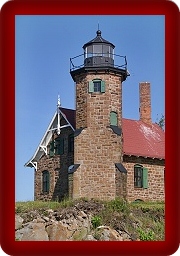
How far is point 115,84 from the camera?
1302 centimetres

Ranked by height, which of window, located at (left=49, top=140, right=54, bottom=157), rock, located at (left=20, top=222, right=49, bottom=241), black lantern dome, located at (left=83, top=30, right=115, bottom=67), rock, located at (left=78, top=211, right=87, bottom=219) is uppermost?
black lantern dome, located at (left=83, top=30, right=115, bottom=67)

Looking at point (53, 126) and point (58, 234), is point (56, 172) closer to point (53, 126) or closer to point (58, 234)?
point (53, 126)

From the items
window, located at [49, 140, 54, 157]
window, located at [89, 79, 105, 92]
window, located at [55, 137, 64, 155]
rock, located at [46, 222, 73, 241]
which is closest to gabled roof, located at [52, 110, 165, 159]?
window, located at [55, 137, 64, 155]

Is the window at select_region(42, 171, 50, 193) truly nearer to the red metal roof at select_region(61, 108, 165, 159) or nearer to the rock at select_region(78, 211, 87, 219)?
the red metal roof at select_region(61, 108, 165, 159)

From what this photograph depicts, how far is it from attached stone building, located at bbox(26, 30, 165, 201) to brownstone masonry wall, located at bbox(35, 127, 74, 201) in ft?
0.09

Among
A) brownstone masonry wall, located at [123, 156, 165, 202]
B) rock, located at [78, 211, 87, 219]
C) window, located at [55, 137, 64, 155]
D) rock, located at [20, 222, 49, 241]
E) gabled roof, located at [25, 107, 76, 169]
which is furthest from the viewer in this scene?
window, located at [55, 137, 64, 155]

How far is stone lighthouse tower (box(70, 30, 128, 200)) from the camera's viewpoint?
1241 centimetres

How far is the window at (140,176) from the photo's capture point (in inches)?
530
